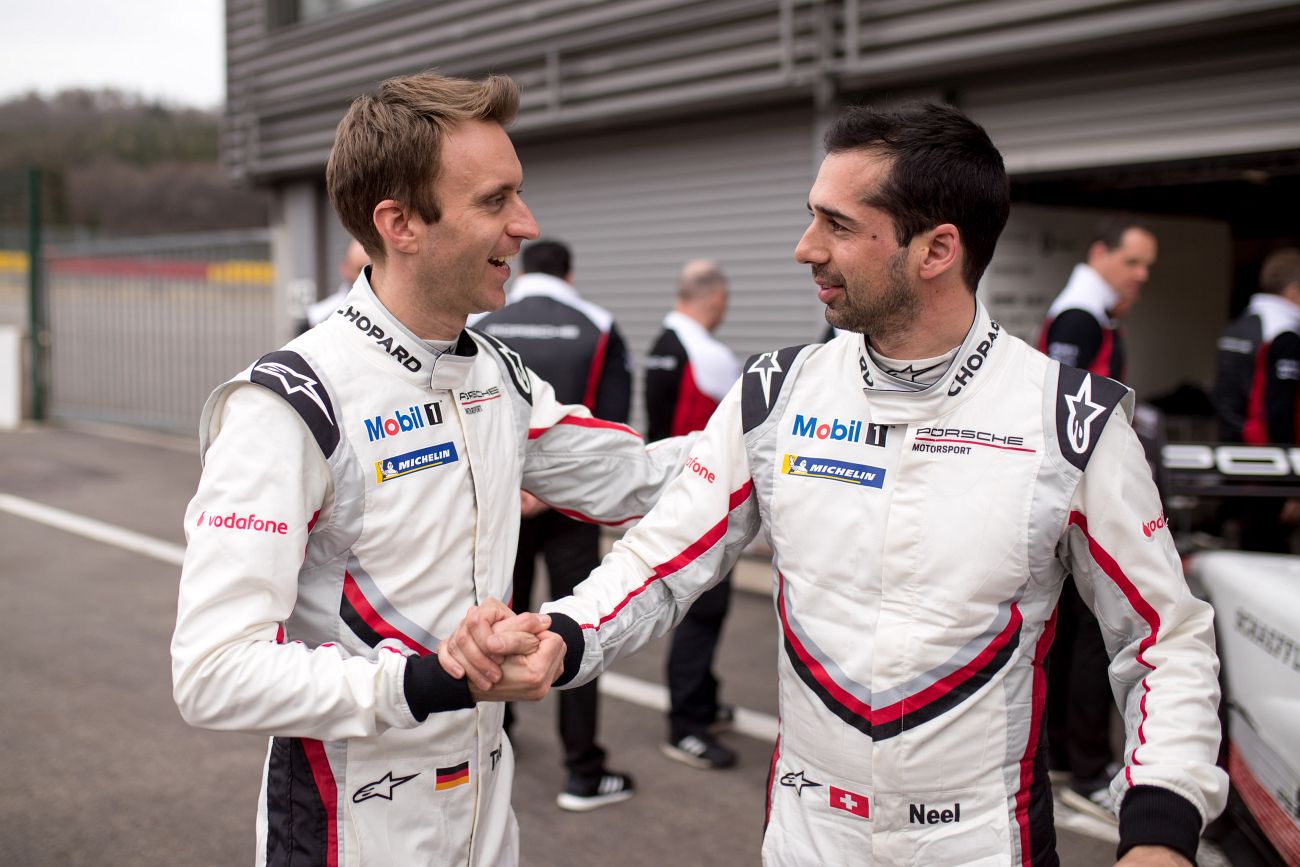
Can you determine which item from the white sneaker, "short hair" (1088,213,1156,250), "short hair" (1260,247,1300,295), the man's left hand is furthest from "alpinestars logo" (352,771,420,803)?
"short hair" (1260,247,1300,295)

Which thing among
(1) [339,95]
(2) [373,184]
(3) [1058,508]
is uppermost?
(1) [339,95]

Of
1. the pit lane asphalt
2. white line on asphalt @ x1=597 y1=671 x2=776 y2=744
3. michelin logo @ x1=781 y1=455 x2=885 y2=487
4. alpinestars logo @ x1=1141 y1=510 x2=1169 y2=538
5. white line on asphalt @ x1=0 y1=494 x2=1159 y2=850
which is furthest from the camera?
white line on asphalt @ x1=597 y1=671 x2=776 y2=744

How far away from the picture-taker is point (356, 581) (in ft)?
6.47

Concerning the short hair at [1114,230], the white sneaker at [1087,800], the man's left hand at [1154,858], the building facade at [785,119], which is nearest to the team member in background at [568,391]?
the white sneaker at [1087,800]

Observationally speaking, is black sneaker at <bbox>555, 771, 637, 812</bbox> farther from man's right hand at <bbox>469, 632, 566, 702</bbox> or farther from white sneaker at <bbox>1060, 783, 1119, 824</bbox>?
man's right hand at <bbox>469, 632, 566, 702</bbox>

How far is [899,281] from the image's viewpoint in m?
1.95

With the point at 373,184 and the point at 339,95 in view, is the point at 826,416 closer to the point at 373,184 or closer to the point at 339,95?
the point at 373,184

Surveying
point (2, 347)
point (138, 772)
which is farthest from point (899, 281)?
point (2, 347)

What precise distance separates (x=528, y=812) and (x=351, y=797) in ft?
8.20

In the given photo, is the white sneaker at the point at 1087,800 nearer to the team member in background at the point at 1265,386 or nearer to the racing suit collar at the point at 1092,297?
the racing suit collar at the point at 1092,297

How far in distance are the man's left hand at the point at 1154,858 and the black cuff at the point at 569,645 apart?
0.91m

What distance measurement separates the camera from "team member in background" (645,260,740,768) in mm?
4871

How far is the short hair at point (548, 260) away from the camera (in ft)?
16.5

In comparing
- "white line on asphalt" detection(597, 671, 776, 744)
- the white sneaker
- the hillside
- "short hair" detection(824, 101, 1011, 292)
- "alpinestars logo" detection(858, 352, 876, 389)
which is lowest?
"white line on asphalt" detection(597, 671, 776, 744)
